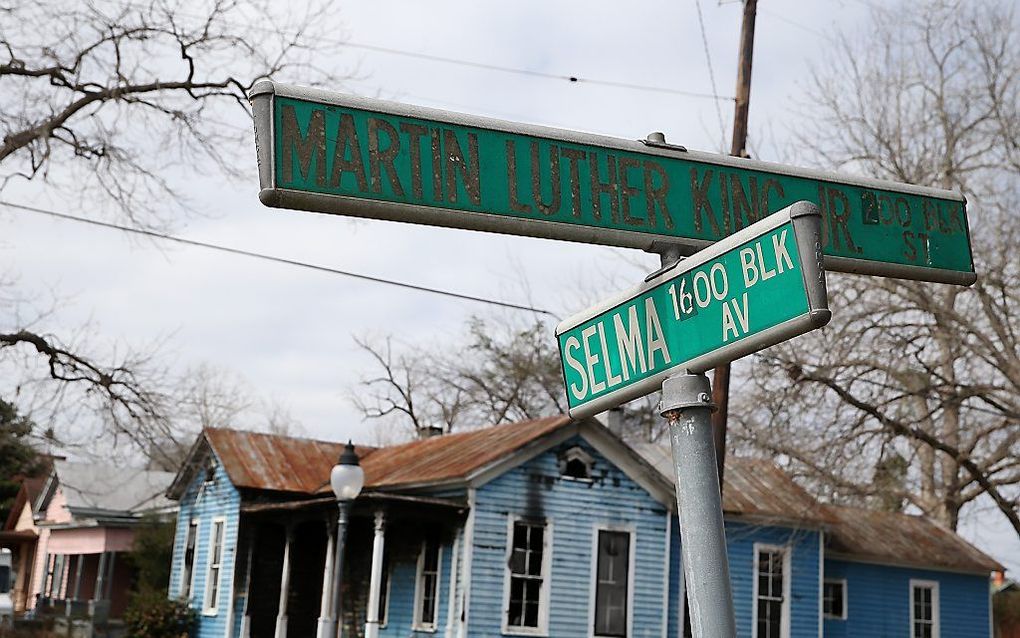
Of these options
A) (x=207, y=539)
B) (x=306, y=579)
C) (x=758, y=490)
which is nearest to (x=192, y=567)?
(x=207, y=539)

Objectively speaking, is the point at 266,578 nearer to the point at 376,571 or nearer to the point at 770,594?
the point at 376,571

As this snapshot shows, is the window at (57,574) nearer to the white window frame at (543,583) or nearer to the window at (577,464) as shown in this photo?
the white window frame at (543,583)

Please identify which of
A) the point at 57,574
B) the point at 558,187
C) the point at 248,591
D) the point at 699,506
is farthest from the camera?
the point at 57,574

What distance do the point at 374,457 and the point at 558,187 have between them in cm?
2469

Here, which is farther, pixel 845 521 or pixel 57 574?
pixel 57 574

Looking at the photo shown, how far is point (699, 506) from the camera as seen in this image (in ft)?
7.72

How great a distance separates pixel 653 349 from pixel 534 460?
18446mm

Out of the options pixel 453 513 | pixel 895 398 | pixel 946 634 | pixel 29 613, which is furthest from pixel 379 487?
pixel 29 613

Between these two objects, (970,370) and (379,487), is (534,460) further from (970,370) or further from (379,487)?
(970,370)

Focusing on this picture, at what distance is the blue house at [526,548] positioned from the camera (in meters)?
20.3

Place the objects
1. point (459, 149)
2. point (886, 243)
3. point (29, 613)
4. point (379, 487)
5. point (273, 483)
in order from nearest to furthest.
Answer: point (459, 149)
point (886, 243)
point (379, 487)
point (273, 483)
point (29, 613)

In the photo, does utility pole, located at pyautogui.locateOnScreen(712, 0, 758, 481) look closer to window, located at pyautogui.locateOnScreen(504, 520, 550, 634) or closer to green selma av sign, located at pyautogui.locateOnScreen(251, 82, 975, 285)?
window, located at pyautogui.locateOnScreen(504, 520, 550, 634)

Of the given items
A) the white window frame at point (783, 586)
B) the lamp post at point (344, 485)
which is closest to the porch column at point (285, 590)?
the white window frame at point (783, 586)

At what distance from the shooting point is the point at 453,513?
20.1 m
